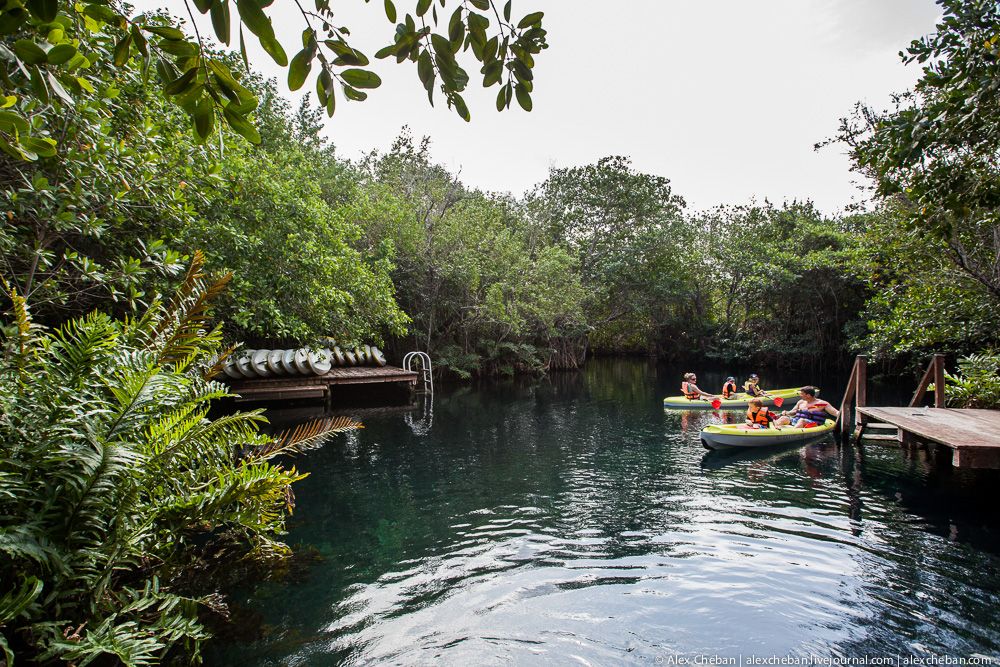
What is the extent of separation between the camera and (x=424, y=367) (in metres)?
19.8

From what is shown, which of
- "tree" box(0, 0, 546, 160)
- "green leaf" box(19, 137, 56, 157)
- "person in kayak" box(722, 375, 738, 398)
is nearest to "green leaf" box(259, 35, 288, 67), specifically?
"tree" box(0, 0, 546, 160)

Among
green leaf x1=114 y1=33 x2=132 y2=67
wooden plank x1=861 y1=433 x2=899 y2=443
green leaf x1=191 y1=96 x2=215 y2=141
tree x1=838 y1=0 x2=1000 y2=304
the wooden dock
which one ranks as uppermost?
tree x1=838 y1=0 x2=1000 y2=304

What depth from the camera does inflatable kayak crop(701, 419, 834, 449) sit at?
10062mm

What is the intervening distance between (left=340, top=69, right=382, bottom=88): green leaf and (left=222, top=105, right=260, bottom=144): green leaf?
1.04 ft

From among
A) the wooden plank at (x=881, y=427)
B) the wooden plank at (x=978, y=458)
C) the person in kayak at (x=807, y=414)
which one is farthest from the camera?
the person in kayak at (x=807, y=414)

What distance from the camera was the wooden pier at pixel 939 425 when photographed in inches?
237

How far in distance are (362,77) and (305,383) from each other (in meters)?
14.5

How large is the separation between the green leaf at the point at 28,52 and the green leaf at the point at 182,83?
0.32m

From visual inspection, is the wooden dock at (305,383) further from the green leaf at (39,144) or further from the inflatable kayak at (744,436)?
the green leaf at (39,144)

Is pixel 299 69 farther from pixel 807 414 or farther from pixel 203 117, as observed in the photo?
pixel 807 414

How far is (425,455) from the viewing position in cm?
Answer: 1027

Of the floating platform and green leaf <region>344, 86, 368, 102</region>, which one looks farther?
the floating platform

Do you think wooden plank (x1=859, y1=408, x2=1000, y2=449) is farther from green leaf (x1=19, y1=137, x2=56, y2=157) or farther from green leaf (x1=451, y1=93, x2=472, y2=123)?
green leaf (x1=19, y1=137, x2=56, y2=157)

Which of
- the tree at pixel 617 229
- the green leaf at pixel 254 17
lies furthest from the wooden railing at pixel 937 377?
the tree at pixel 617 229
